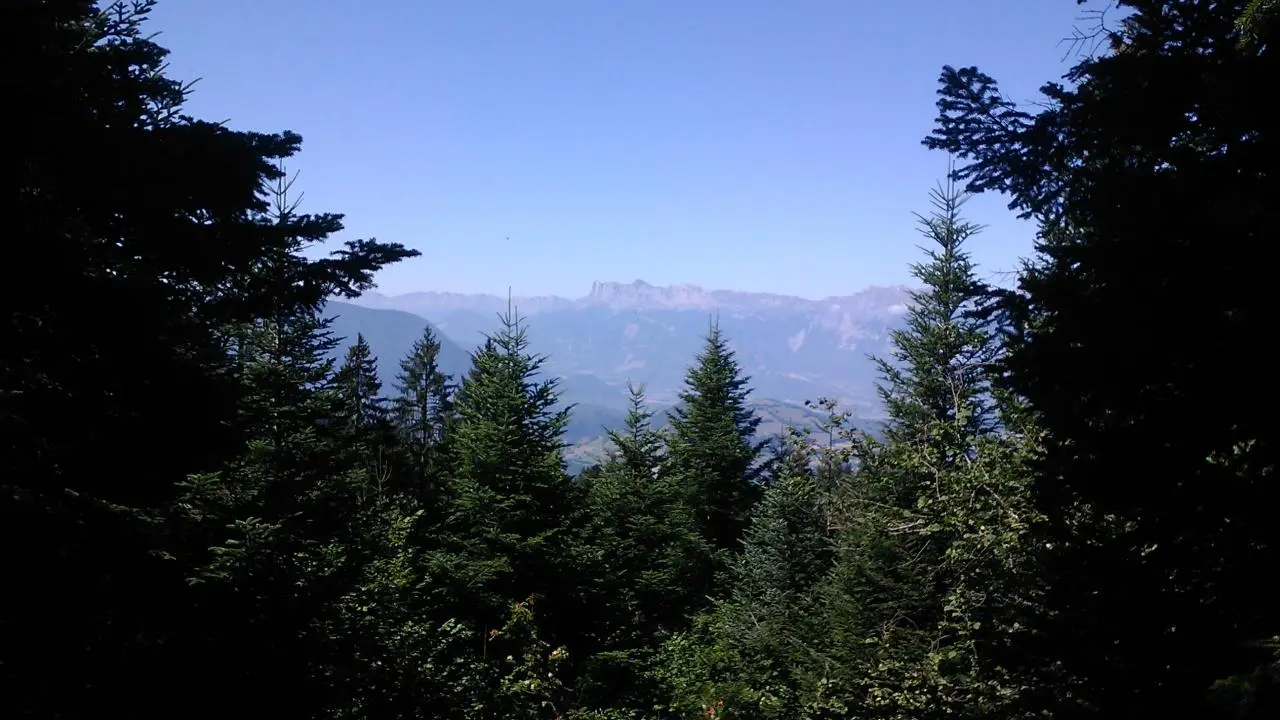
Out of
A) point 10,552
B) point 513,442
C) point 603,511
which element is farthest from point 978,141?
point 603,511

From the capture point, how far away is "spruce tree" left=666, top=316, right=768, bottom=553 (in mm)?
28516

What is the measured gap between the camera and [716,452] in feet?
94.8

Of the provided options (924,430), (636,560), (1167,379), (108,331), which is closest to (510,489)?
(636,560)

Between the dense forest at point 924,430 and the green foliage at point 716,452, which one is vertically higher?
the dense forest at point 924,430

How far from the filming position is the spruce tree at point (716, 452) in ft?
93.6

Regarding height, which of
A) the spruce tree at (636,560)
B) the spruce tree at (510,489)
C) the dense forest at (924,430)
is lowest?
the spruce tree at (636,560)

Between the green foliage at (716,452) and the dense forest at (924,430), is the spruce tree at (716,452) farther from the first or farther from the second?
the dense forest at (924,430)

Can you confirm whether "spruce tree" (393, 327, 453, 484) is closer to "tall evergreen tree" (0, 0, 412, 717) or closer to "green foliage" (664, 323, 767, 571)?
"green foliage" (664, 323, 767, 571)

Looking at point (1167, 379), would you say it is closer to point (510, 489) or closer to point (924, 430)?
point (924, 430)

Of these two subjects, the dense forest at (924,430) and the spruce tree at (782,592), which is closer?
the dense forest at (924,430)

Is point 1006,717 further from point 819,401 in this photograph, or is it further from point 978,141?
point 819,401

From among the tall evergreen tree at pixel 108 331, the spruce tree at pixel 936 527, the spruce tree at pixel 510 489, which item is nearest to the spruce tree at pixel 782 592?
the spruce tree at pixel 936 527

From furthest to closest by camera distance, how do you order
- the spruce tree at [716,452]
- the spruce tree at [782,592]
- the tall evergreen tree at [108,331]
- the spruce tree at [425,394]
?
the spruce tree at [425,394]
the spruce tree at [716,452]
the spruce tree at [782,592]
the tall evergreen tree at [108,331]

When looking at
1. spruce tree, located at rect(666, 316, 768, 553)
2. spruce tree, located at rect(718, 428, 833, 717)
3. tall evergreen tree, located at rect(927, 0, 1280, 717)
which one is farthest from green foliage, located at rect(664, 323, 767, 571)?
tall evergreen tree, located at rect(927, 0, 1280, 717)
